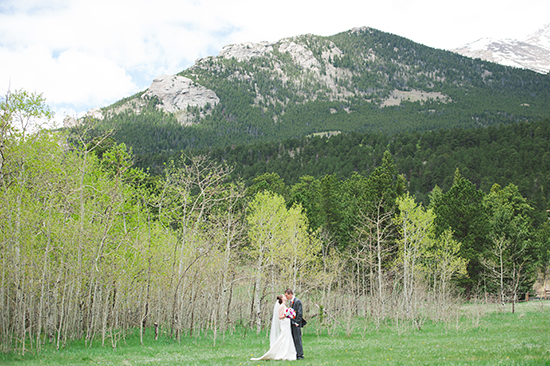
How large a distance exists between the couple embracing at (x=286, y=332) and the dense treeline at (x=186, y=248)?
555cm

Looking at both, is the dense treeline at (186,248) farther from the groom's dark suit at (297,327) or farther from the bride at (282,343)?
the groom's dark suit at (297,327)

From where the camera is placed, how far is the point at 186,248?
2084 cm

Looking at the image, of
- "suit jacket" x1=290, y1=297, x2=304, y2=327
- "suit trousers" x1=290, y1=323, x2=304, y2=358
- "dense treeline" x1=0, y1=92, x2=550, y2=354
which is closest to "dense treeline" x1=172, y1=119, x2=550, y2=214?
"dense treeline" x1=0, y1=92, x2=550, y2=354

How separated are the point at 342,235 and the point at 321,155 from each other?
2760 inches

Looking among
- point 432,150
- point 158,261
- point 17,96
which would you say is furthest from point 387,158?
point 432,150

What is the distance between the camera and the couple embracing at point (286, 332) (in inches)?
428

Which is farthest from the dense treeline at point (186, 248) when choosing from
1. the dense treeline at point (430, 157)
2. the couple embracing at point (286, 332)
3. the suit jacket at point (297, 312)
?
the dense treeline at point (430, 157)

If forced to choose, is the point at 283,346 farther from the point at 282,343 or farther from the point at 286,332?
the point at 286,332

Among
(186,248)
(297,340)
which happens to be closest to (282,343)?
(297,340)

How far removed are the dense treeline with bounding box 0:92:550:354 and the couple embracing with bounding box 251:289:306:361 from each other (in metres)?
5.55

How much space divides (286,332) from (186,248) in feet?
36.7

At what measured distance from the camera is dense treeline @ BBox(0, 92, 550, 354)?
14602mm

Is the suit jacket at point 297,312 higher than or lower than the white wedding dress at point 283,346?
higher

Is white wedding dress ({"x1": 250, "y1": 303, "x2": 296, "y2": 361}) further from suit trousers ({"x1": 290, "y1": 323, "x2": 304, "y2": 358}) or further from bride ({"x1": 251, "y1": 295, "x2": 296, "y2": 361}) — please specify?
suit trousers ({"x1": 290, "y1": 323, "x2": 304, "y2": 358})
